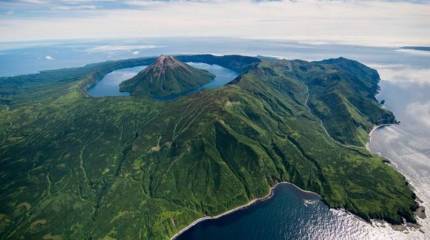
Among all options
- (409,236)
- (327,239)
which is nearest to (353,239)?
(327,239)

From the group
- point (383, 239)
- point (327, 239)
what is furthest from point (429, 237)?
point (327, 239)

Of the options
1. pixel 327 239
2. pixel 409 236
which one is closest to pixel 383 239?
pixel 409 236

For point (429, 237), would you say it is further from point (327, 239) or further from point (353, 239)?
point (327, 239)

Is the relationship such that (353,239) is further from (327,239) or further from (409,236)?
(409,236)

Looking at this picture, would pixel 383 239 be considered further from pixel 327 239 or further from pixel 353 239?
pixel 327 239

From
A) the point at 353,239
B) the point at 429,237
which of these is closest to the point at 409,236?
the point at 429,237

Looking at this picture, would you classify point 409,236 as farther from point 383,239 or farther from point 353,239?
point 353,239
